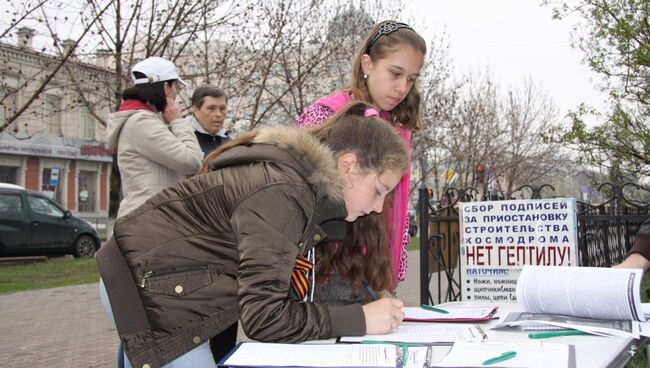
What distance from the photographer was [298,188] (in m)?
1.73

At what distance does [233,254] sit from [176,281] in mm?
168

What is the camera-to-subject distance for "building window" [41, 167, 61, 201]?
37.0 metres

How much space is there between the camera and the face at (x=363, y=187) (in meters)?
1.97

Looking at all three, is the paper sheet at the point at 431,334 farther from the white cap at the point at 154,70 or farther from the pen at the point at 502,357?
the white cap at the point at 154,70

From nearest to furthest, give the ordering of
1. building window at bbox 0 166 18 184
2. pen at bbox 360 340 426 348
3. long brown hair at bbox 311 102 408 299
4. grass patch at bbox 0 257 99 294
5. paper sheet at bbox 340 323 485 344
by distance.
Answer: pen at bbox 360 340 426 348 → paper sheet at bbox 340 323 485 344 → long brown hair at bbox 311 102 408 299 → grass patch at bbox 0 257 99 294 → building window at bbox 0 166 18 184

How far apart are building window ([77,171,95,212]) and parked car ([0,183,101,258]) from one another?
2601cm

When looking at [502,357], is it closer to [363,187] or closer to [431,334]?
[431,334]

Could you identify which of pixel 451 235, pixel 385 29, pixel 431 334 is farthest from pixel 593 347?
pixel 451 235

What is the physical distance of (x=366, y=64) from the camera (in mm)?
2938

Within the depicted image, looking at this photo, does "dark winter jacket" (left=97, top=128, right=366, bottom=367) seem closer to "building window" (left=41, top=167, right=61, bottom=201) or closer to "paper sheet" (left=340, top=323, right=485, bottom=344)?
"paper sheet" (left=340, top=323, right=485, bottom=344)

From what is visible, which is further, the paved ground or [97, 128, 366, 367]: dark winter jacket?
the paved ground

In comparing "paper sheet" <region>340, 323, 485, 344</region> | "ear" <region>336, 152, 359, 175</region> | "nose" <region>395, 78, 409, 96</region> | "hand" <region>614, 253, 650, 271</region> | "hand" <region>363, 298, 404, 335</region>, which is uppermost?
"nose" <region>395, 78, 409, 96</region>

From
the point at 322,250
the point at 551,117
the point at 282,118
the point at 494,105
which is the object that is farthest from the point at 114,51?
the point at 551,117

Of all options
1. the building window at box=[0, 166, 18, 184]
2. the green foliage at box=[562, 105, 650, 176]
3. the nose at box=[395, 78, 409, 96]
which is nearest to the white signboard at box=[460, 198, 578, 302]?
the nose at box=[395, 78, 409, 96]
